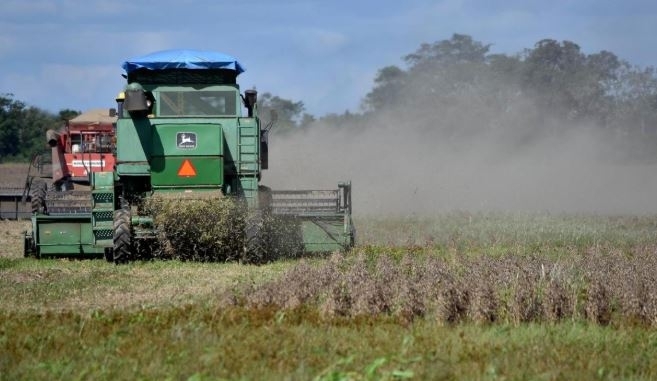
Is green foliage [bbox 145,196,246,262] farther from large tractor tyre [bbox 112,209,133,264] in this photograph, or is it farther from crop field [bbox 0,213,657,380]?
crop field [bbox 0,213,657,380]

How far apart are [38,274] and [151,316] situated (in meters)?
5.11

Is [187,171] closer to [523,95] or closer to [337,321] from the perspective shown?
[337,321]

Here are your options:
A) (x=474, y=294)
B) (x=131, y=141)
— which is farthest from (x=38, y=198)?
(x=474, y=294)

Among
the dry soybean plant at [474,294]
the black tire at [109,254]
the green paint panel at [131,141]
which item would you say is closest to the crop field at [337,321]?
the dry soybean plant at [474,294]

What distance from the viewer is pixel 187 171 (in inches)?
747

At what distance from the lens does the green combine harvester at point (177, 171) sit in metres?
18.8

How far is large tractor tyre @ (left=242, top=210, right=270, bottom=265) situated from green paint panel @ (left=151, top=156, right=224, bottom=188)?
2.91ft

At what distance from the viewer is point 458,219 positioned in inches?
1209

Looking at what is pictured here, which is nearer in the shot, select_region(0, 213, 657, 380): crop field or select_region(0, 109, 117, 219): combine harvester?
select_region(0, 213, 657, 380): crop field

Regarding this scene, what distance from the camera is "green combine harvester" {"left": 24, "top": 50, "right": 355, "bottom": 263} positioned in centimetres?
1875

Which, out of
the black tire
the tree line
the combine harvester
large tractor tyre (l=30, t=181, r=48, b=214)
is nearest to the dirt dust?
the tree line

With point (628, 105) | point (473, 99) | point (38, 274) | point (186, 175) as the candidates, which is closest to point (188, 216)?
point (186, 175)

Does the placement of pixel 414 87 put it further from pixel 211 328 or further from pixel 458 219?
pixel 211 328

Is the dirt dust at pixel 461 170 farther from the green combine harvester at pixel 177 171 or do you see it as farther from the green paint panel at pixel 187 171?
the green paint panel at pixel 187 171
